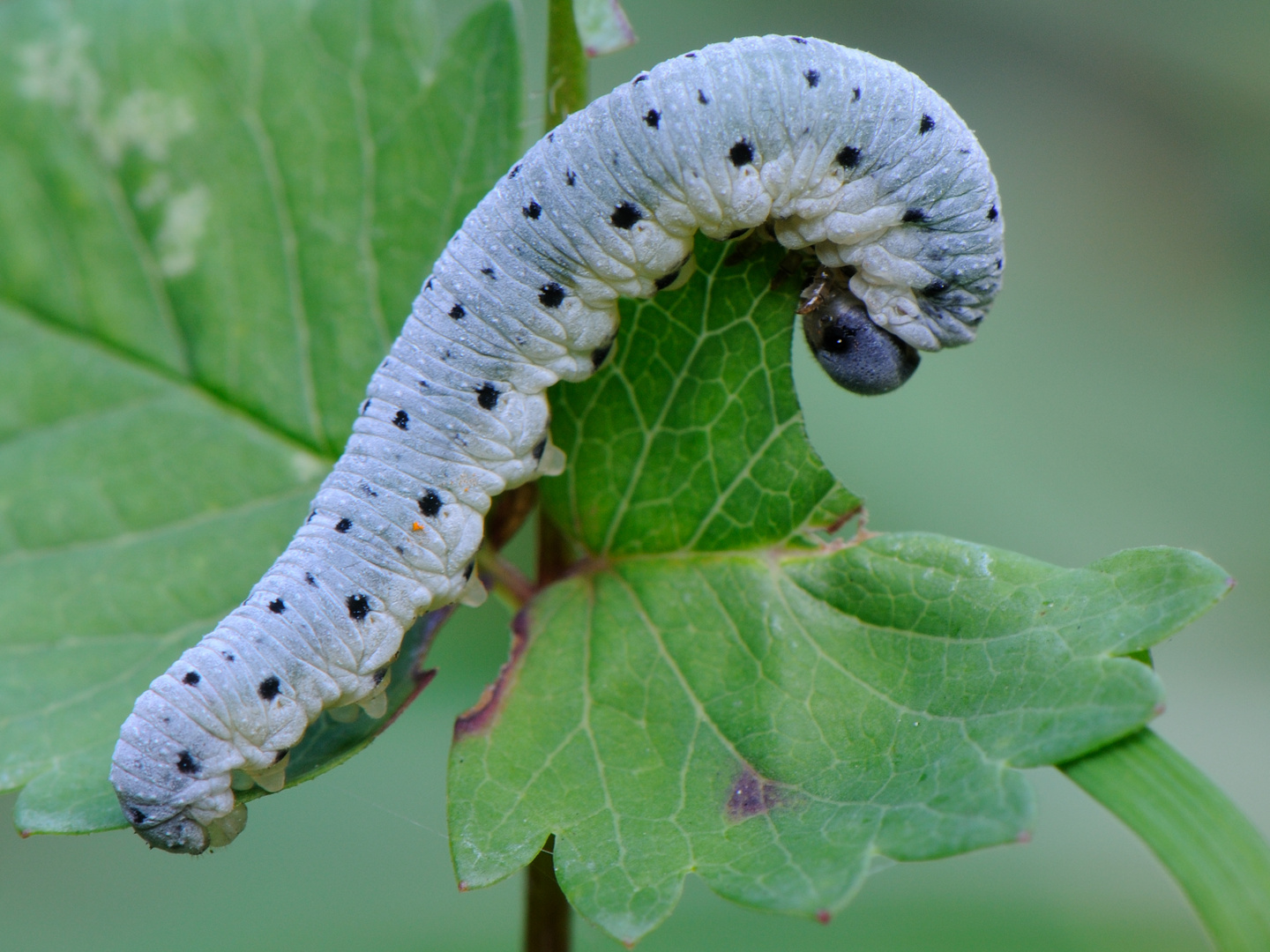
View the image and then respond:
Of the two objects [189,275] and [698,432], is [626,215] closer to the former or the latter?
[698,432]

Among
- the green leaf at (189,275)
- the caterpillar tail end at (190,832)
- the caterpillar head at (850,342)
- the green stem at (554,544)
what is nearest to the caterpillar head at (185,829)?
the caterpillar tail end at (190,832)

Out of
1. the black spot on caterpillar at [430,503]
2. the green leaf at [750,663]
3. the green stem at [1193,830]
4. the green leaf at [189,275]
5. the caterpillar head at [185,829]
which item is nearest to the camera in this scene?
the green stem at [1193,830]

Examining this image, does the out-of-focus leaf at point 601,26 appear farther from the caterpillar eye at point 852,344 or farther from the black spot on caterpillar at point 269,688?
the black spot on caterpillar at point 269,688

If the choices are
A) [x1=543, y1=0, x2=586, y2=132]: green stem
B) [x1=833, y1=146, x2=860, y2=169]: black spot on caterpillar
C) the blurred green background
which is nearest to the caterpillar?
[x1=833, y1=146, x2=860, y2=169]: black spot on caterpillar

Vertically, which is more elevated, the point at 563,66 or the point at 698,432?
the point at 563,66

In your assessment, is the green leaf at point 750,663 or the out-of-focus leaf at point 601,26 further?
the out-of-focus leaf at point 601,26

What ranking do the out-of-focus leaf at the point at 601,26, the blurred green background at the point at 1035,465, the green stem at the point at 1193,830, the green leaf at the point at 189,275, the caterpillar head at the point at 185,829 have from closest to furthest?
the green stem at the point at 1193,830, the out-of-focus leaf at the point at 601,26, the caterpillar head at the point at 185,829, the green leaf at the point at 189,275, the blurred green background at the point at 1035,465

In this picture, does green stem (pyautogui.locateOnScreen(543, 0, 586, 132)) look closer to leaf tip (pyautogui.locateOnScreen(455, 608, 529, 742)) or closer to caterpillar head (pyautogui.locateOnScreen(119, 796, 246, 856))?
leaf tip (pyautogui.locateOnScreen(455, 608, 529, 742))

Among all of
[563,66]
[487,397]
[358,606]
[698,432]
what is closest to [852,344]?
[698,432]
